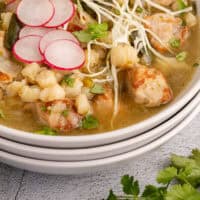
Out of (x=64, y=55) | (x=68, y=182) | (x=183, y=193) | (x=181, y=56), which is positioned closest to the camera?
(x=183, y=193)

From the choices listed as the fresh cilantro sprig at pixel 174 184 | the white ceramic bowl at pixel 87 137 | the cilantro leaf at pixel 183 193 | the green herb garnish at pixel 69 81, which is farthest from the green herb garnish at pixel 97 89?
the cilantro leaf at pixel 183 193

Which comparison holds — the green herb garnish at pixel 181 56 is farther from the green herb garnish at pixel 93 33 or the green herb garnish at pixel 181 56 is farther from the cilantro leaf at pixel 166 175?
the cilantro leaf at pixel 166 175

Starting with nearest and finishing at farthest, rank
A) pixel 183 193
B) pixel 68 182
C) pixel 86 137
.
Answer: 1. pixel 86 137
2. pixel 183 193
3. pixel 68 182

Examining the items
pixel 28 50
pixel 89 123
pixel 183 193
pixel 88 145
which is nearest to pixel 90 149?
pixel 88 145

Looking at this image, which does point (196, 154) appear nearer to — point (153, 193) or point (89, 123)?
point (153, 193)

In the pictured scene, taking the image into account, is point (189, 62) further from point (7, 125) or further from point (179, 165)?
point (7, 125)

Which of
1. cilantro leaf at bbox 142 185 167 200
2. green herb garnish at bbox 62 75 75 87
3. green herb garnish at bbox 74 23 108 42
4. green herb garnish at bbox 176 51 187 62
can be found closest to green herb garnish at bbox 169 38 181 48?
green herb garnish at bbox 176 51 187 62

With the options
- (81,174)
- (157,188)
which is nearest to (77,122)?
(81,174)

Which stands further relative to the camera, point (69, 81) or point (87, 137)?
point (69, 81)
